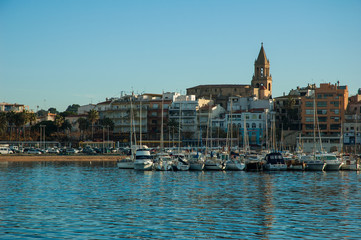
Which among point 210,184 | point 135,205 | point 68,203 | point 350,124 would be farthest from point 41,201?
point 350,124

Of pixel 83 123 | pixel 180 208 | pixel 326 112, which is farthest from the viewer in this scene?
pixel 83 123

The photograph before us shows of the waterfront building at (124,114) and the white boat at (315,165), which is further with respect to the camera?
the waterfront building at (124,114)

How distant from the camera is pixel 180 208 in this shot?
44.0 meters

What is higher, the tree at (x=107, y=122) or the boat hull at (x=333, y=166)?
the tree at (x=107, y=122)

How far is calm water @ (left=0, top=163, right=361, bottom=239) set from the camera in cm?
3397

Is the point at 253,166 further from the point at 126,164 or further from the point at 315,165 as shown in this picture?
the point at 126,164

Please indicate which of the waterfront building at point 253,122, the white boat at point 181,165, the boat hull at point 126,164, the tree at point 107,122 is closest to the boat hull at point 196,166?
the white boat at point 181,165

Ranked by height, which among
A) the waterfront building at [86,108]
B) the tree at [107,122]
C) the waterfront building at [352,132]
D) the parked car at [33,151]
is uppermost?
the waterfront building at [86,108]

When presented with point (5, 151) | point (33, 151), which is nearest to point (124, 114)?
point (33, 151)

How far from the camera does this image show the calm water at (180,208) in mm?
33969

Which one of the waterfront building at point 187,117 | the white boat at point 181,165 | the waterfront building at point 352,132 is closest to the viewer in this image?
the white boat at point 181,165

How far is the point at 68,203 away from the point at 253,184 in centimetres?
2486

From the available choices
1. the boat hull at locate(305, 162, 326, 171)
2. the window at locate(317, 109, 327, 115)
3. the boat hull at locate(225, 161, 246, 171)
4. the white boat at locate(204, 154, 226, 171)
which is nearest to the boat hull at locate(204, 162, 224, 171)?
the white boat at locate(204, 154, 226, 171)

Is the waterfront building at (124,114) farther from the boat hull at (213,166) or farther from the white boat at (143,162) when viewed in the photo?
the boat hull at (213,166)
